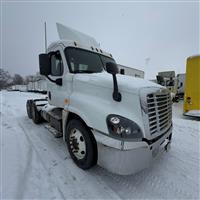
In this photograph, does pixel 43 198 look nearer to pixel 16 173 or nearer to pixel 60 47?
pixel 16 173

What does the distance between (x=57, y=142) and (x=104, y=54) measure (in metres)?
2.82

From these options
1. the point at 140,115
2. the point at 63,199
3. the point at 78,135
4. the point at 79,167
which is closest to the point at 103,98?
the point at 140,115

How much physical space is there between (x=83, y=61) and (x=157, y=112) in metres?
2.03

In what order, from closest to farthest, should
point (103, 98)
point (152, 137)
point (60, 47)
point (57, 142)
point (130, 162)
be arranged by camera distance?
point (130, 162) < point (152, 137) < point (103, 98) < point (60, 47) < point (57, 142)

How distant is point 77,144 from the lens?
2.71m

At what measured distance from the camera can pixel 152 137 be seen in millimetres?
2146

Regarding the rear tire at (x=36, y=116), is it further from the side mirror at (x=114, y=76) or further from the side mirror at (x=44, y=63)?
the side mirror at (x=114, y=76)

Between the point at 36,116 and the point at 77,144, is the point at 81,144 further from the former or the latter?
the point at 36,116

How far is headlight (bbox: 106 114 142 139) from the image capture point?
199 cm

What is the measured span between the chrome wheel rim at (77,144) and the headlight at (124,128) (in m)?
0.81

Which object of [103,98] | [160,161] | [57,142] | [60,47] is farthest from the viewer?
[57,142]

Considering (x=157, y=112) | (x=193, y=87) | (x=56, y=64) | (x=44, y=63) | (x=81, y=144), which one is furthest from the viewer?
(x=193, y=87)

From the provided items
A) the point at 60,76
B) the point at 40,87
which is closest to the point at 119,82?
the point at 60,76

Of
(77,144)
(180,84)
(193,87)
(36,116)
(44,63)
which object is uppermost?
(180,84)
